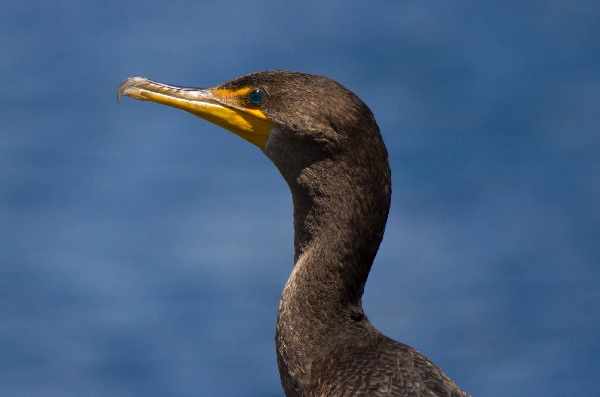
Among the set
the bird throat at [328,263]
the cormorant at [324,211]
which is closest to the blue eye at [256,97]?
the cormorant at [324,211]

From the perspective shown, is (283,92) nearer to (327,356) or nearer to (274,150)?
(274,150)

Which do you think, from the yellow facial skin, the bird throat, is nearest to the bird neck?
the bird throat

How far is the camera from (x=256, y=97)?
5238mm

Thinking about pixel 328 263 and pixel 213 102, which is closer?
pixel 328 263

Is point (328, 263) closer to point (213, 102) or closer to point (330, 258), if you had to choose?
point (330, 258)

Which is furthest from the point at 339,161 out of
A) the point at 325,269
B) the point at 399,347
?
the point at 399,347

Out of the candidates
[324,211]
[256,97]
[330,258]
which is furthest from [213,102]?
[330,258]

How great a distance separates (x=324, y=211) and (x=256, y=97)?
0.67 meters

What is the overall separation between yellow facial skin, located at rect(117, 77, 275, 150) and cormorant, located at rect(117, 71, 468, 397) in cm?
1

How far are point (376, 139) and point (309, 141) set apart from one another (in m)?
0.33

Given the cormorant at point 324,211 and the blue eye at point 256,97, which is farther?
the blue eye at point 256,97

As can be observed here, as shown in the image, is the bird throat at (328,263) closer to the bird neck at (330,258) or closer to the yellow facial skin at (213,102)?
the bird neck at (330,258)

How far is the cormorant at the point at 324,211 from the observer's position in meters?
4.98

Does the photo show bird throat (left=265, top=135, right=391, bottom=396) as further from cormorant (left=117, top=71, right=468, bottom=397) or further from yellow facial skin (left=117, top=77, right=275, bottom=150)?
yellow facial skin (left=117, top=77, right=275, bottom=150)
